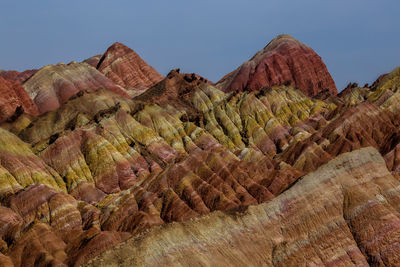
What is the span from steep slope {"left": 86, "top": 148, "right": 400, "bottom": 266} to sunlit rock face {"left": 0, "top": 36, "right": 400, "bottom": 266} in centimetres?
16

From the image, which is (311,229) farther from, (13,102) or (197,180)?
Result: (13,102)

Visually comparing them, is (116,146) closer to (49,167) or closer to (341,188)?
(49,167)

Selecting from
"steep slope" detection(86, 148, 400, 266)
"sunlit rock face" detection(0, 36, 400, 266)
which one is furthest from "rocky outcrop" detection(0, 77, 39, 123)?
"steep slope" detection(86, 148, 400, 266)

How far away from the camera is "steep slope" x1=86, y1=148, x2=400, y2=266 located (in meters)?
58.3

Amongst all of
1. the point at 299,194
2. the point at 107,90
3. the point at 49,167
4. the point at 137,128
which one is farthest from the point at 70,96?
the point at 299,194

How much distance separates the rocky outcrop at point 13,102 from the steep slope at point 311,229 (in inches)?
4738

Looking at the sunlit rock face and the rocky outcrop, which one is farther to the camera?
the rocky outcrop

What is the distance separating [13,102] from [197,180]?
98.8m

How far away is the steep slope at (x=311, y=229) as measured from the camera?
58344mm

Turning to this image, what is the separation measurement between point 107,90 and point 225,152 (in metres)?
84.5

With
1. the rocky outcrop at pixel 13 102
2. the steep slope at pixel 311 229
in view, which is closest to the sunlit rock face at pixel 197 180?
the steep slope at pixel 311 229

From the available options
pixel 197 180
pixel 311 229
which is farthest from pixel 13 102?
pixel 311 229

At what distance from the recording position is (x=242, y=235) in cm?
6462

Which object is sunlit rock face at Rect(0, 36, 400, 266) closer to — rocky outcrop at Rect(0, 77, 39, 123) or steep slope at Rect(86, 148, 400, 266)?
steep slope at Rect(86, 148, 400, 266)
